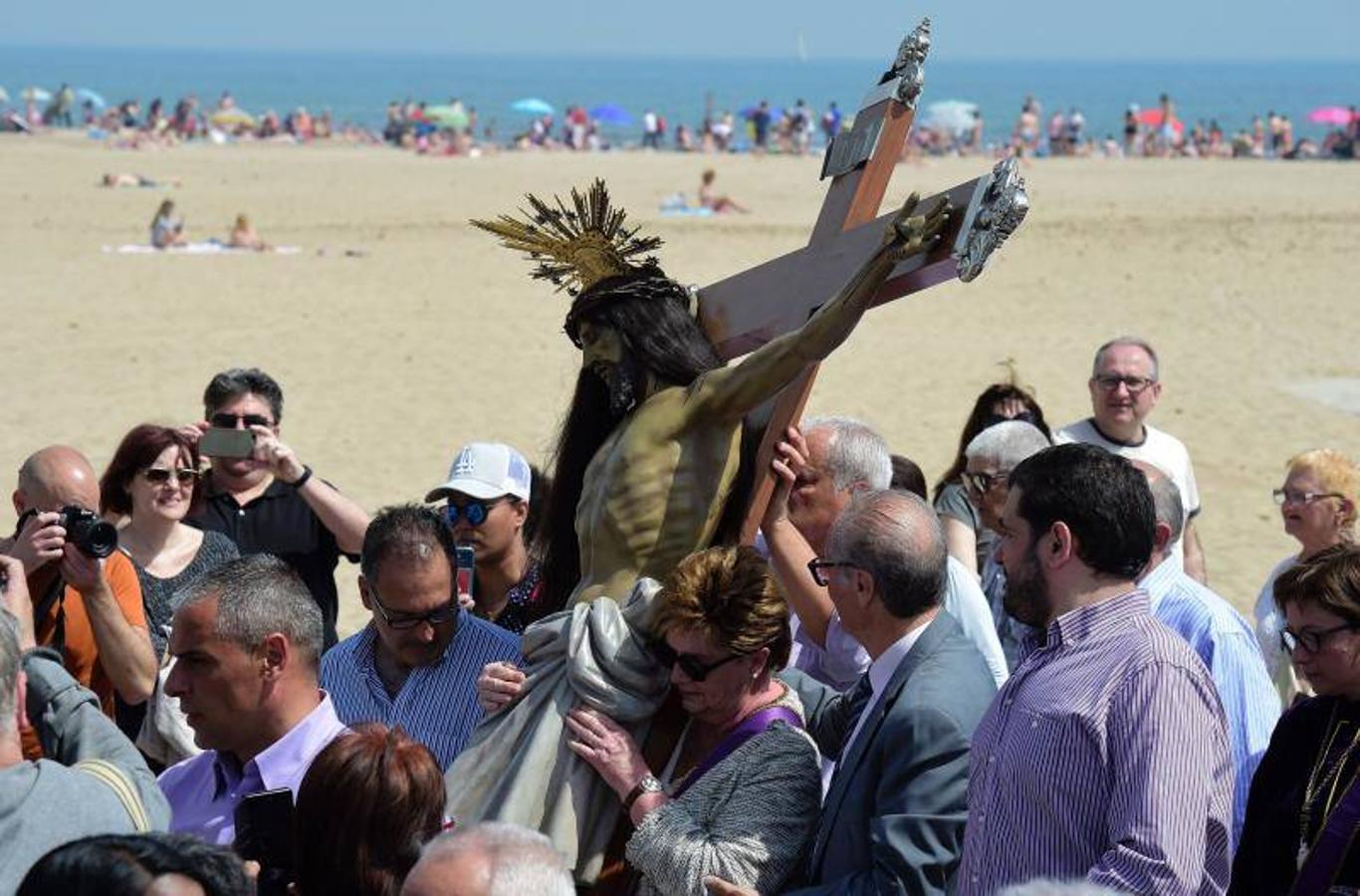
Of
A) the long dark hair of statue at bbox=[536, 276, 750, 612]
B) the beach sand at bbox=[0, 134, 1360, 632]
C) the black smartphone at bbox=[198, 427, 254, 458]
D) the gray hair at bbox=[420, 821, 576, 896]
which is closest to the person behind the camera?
the gray hair at bbox=[420, 821, 576, 896]

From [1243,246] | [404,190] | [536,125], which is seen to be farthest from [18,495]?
[536,125]

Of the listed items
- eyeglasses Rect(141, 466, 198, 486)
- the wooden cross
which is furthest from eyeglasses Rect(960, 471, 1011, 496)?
eyeglasses Rect(141, 466, 198, 486)

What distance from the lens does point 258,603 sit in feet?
13.7

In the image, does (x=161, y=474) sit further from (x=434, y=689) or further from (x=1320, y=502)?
(x=1320, y=502)

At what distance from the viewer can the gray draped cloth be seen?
3.99 meters

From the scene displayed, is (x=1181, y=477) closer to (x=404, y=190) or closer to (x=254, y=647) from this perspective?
(x=254, y=647)

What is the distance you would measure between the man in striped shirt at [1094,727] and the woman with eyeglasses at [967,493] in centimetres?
247

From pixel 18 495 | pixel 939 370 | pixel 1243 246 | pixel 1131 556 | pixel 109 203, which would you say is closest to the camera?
pixel 1131 556

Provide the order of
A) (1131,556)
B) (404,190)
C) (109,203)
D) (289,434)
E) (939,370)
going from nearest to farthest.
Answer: (1131,556), (289,434), (939,370), (109,203), (404,190)

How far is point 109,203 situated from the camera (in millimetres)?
29469

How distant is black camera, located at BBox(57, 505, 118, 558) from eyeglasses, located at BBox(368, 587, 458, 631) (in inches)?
32.0

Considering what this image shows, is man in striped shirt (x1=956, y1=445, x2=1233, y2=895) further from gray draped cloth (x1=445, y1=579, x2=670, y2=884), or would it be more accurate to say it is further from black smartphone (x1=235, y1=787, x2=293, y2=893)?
black smartphone (x1=235, y1=787, x2=293, y2=893)

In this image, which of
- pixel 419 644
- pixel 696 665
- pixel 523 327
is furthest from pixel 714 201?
pixel 696 665

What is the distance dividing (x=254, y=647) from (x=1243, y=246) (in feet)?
72.2
